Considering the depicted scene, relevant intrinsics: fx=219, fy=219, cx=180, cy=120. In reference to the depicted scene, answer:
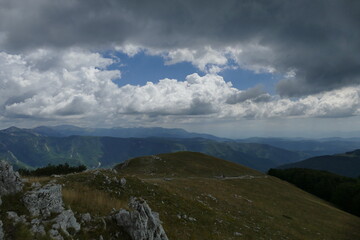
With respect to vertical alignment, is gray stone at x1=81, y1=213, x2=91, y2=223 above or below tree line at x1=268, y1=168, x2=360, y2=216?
above

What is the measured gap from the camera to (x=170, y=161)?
2840 inches

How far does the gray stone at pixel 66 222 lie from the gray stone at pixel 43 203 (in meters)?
0.51

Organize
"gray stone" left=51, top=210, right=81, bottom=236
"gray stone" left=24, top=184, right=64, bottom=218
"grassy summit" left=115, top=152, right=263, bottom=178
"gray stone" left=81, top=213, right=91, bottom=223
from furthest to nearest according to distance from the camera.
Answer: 1. "grassy summit" left=115, top=152, right=263, bottom=178
2. "gray stone" left=81, top=213, right=91, bottom=223
3. "gray stone" left=24, top=184, right=64, bottom=218
4. "gray stone" left=51, top=210, right=81, bottom=236

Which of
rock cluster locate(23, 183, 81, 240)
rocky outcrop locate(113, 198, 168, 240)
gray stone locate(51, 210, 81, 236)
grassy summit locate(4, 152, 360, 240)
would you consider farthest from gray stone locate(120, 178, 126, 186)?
gray stone locate(51, 210, 81, 236)

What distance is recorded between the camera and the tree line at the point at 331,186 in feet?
262

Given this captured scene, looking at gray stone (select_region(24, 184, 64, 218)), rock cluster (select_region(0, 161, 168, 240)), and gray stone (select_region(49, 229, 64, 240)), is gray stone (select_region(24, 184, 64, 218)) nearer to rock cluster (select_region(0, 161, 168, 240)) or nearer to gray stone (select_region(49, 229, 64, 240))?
rock cluster (select_region(0, 161, 168, 240))

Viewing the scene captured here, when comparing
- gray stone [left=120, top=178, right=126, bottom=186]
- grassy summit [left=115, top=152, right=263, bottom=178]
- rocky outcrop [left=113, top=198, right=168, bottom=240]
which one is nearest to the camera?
rocky outcrop [left=113, top=198, right=168, bottom=240]

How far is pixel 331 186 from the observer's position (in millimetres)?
97125

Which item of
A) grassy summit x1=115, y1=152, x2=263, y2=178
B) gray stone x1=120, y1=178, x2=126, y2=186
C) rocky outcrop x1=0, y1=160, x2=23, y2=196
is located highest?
rocky outcrop x1=0, y1=160, x2=23, y2=196

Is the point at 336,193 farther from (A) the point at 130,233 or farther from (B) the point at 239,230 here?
(A) the point at 130,233

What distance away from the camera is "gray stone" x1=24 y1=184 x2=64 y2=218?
11.6 m

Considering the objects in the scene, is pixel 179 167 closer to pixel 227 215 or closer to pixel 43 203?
pixel 227 215

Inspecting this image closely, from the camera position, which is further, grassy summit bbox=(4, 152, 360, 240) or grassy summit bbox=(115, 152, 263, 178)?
grassy summit bbox=(115, 152, 263, 178)

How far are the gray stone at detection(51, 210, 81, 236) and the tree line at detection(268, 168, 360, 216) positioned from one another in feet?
309
